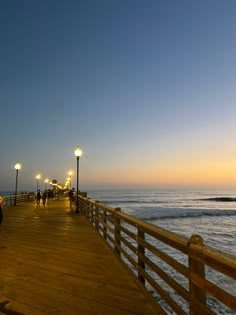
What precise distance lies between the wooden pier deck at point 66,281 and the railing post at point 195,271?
114 cm

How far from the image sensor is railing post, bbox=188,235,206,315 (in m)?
2.83

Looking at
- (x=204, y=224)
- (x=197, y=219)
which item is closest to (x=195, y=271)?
(x=204, y=224)

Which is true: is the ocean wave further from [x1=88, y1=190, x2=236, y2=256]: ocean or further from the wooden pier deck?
the wooden pier deck

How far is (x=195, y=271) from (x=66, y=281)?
2937mm

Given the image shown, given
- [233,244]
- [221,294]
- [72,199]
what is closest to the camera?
[221,294]

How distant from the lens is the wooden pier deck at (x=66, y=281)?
13.1 ft

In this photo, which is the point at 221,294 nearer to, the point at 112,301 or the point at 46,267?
the point at 112,301

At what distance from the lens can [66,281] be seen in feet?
16.6

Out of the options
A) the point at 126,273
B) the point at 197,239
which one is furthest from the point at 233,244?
the point at 197,239

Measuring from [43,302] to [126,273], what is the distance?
185 centimetres

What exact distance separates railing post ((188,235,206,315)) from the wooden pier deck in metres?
1.14

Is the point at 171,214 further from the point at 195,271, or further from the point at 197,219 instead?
the point at 195,271

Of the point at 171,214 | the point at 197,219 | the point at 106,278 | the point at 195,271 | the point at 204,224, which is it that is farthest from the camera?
the point at 171,214

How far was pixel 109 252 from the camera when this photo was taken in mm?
7301
